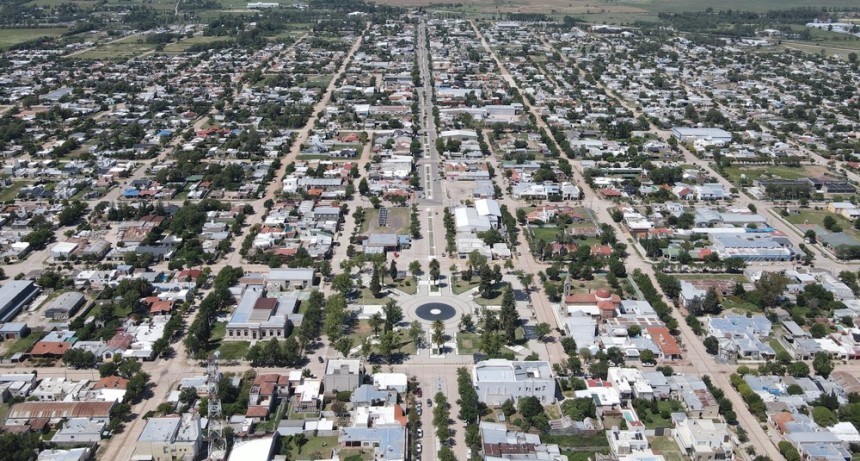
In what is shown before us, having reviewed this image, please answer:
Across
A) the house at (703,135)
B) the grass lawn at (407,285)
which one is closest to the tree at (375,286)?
the grass lawn at (407,285)

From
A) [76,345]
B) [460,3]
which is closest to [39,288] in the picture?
[76,345]

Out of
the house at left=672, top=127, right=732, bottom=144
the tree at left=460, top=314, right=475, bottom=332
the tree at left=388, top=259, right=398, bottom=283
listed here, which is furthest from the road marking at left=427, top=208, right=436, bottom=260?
the house at left=672, top=127, right=732, bottom=144

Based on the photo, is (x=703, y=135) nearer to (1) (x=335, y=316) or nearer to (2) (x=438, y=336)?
(2) (x=438, y=336)

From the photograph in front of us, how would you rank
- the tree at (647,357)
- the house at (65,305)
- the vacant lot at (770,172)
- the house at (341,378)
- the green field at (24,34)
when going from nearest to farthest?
the house at (341,378)
the tree at (647,357)
the house at (65,305)
the vacant lot at (770,172)
the green field at (24,34)

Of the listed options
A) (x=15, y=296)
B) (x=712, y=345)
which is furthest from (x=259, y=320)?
(x=712, y=345)

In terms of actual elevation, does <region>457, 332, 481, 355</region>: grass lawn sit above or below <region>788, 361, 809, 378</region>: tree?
below

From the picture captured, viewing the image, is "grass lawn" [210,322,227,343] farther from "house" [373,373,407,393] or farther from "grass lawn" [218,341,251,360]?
"house" [373,373,407,393]

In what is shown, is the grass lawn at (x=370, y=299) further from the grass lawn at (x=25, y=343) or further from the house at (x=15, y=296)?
the house at (x=15, y=296)
